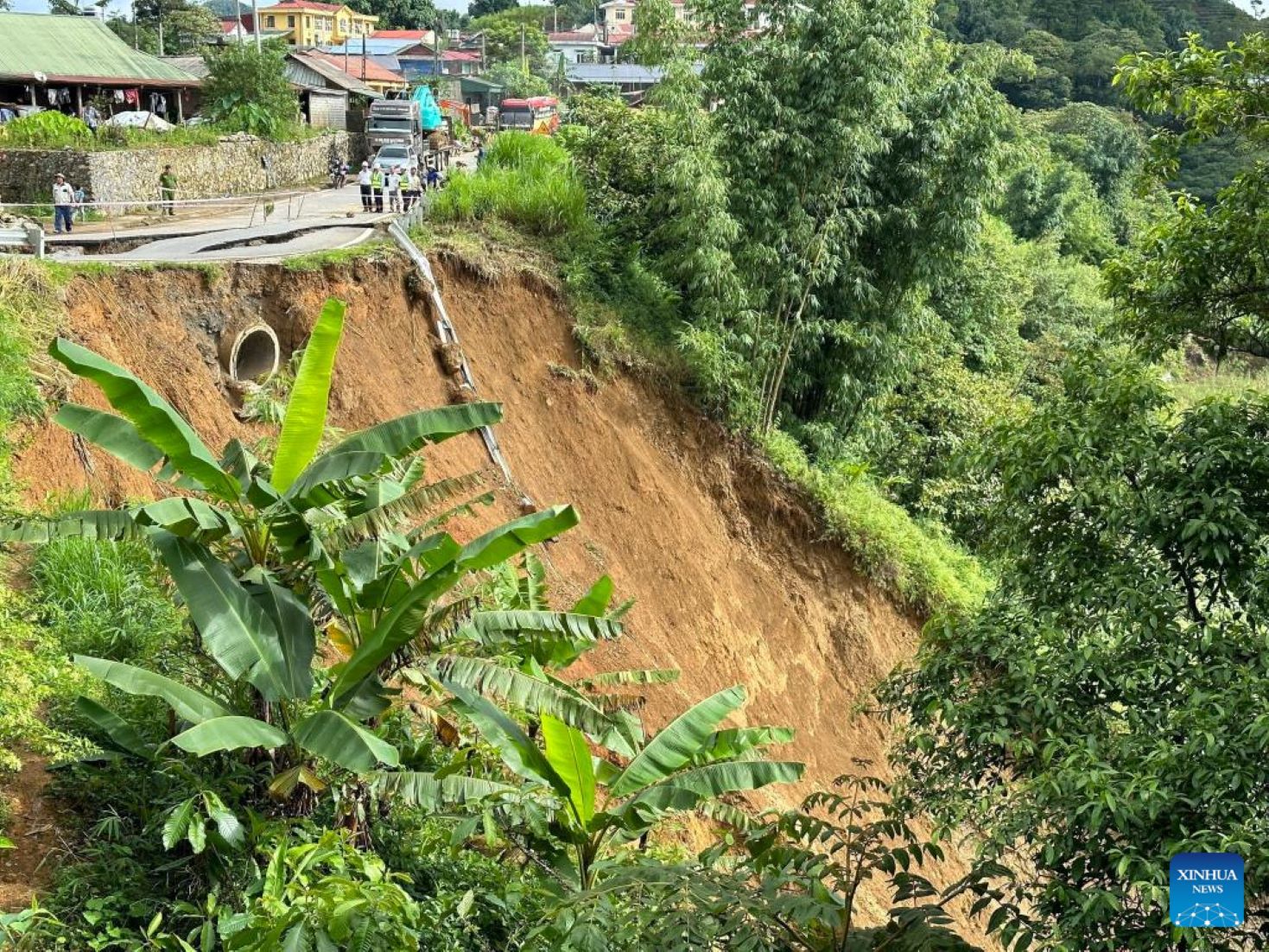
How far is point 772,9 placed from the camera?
58.4 ft

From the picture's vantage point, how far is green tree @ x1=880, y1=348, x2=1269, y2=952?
17.9 feet

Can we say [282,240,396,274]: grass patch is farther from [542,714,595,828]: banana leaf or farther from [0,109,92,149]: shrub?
[542,714,595,828]: banana leaf

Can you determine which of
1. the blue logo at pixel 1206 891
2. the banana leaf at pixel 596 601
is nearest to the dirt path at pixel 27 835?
the banana leaf at pixel 596 601

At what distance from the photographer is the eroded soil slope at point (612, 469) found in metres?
13.3

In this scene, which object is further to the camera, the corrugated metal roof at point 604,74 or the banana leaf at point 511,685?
the corrugated metal roof at point 604,74

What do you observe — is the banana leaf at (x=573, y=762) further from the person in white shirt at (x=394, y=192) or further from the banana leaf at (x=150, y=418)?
the person in white shirt at (x=394, y=192)

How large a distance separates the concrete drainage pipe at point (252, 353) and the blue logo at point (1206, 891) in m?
10.6

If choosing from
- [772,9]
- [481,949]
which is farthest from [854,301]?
[481,949]

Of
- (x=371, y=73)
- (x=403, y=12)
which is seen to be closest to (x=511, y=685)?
(x=371, y=73)

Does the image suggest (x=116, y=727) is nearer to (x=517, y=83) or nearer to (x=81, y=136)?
(x=81, y=136)

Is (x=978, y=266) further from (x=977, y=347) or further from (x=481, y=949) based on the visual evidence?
(x=481, y=949)

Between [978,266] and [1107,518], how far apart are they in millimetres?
18444

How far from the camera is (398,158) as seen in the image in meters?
28.5

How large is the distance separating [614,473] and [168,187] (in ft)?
33.2
